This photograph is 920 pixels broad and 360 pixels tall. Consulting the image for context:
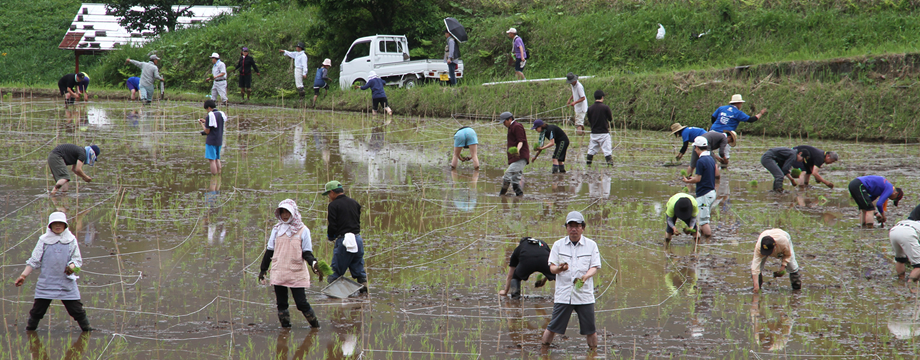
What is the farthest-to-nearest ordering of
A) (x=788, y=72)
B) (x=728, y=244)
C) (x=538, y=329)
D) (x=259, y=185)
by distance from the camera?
1. (x=788, y=72)
2. (x=259, y=185)
3. (x=728, y=244)
4. (x=538, y=329)

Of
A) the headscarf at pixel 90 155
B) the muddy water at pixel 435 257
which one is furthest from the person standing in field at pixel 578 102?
the headscarf at pixel 90 155

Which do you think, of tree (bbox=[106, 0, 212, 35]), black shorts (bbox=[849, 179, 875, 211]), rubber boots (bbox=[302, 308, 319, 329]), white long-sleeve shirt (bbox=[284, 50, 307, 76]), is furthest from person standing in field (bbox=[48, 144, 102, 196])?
tree (bbox=[106, 0, 212, 35])

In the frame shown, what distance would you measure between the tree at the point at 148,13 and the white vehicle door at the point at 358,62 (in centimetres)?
1353

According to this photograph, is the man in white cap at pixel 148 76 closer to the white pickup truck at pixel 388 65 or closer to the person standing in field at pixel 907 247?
the white pickup truck at pixel 388 65

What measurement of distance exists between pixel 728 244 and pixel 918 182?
223 inches

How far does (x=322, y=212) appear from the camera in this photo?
1121cm

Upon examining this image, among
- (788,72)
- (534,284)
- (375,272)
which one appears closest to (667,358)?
(534,284)

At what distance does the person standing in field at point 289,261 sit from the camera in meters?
6.83

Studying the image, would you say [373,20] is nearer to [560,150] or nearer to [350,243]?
[560,150]

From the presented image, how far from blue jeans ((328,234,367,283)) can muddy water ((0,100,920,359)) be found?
0.31 metres

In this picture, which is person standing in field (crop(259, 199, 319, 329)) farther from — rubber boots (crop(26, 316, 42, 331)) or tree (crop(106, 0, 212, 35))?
tree (crop(106, 0, 212, 35))

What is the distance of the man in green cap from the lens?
26.2 ft

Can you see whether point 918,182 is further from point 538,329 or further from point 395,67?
point 395,67

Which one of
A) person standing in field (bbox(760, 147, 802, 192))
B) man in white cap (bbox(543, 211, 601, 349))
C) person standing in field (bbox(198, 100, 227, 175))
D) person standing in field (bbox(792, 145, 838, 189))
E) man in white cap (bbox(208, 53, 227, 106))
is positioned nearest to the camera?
man in white cap (bbox(543, 211, 601, 349))
